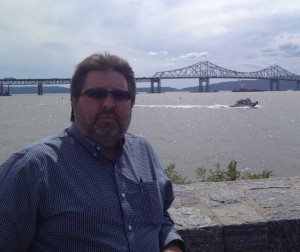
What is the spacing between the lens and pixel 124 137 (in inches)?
81.3

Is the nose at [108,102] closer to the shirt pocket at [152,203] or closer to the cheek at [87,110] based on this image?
the cheek at [87,110]

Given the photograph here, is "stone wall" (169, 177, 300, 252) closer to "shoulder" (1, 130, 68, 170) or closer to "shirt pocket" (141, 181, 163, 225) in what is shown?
"shirt pocket" (141, 181, 163, 225)

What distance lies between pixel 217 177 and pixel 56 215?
3.71 meters

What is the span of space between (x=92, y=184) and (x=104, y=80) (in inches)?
19.5

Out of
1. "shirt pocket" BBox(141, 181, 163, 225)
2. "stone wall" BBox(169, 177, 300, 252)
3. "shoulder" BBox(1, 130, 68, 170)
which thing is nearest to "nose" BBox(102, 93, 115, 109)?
"shoulder" BBox(1, 130, 68, 170)

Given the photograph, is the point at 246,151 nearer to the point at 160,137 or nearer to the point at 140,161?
the point at 160,137

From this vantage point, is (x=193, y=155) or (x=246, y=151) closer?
(x=193, y=155)

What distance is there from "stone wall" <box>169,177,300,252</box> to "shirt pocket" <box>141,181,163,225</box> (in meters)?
0.35

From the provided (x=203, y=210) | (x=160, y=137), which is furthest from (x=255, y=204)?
(x=160, y=137)

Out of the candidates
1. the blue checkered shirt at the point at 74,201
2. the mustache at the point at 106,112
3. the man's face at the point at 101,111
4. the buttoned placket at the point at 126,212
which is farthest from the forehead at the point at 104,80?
the buttoned placket at the point at 126,212

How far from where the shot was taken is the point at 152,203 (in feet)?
6.26

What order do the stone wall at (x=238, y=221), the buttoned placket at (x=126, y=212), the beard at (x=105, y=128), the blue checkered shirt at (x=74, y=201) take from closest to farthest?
1. the blue checkered shirt at (x=74, y=201)
2. the buttoned placket at (x=126, y=212)
3. the beard at (x=105, y=128)
4. the stone wall at (x=238, y=221)

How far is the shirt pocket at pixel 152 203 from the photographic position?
1870 mm

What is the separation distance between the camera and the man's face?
73.6 inches
